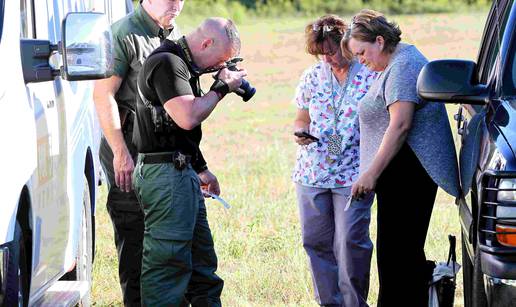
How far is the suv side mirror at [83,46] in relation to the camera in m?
5.34

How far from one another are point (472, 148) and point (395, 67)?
3.03 feet

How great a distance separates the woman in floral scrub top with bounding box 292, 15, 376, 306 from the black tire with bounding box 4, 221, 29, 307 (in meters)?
2.20

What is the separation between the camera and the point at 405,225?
6.57m

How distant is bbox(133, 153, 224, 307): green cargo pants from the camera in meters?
6.33

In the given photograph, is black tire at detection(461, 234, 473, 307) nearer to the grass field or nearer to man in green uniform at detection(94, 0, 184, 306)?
the grass field

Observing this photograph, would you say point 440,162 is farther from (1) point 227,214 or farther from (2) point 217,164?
(2) point 217,164

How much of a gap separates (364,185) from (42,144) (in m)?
1.66

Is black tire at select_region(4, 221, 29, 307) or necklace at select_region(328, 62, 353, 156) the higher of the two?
necklace at select_region(328, 62, 353, 156)

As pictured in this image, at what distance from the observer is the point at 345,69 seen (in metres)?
7.34

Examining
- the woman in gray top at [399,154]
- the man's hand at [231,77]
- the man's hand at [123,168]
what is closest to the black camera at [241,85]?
the man's hand at [231,77]

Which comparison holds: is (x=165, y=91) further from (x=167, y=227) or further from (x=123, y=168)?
(x=123, y=168)

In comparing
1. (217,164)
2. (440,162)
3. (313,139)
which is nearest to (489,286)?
(440,162)

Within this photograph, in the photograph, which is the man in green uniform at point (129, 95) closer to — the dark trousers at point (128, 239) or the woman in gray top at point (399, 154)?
the dark trousers at point (128, 239)

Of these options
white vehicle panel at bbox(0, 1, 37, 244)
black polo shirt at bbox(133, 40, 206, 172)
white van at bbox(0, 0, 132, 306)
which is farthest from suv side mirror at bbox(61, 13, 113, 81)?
black polo shirt at bbox(133, 40, 206, 172)
